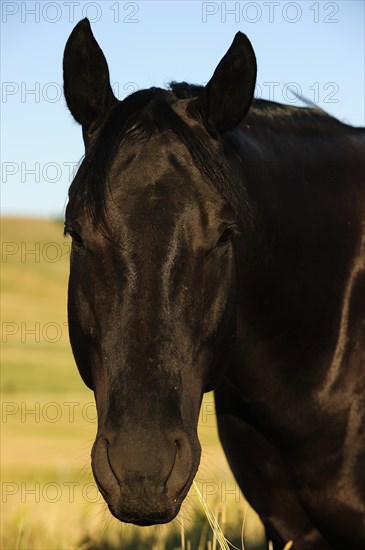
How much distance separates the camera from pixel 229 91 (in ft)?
12.4

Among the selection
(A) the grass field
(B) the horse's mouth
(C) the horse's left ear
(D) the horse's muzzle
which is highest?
(C) the horse's left ear

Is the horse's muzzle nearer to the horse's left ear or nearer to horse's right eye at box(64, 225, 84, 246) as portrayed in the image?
horse's right eye at box(64, 225, 84, 246)

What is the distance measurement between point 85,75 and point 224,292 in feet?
3.46

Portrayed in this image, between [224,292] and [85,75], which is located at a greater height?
[85,75]

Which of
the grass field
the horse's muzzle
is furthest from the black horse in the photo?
the grass field

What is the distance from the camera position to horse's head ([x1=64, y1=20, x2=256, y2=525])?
303 centimetres

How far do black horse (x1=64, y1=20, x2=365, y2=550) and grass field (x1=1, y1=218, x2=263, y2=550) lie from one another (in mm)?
442

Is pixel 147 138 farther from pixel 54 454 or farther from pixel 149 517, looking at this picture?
pixel 54 454

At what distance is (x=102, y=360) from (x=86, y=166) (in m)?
0.77

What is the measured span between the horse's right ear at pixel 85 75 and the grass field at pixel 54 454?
4.98 feet

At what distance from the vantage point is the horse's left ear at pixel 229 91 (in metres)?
3.73

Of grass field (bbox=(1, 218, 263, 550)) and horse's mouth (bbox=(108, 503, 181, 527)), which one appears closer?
horse's mouth (bbox=(108, 503, 181, 527))

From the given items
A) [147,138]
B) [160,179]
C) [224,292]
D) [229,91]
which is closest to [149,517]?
[224,292]

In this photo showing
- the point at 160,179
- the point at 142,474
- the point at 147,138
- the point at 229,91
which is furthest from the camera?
the point at 229,91
